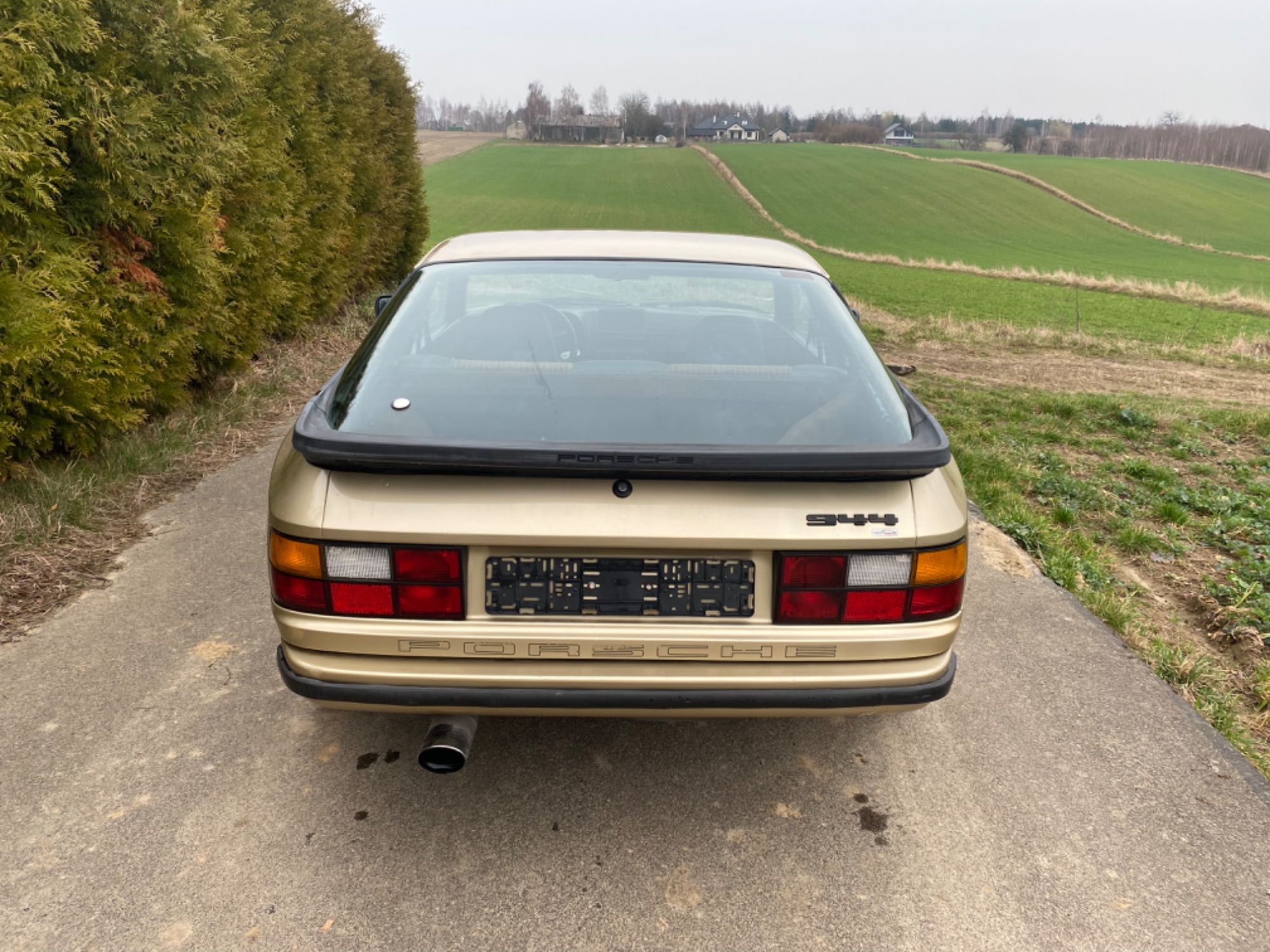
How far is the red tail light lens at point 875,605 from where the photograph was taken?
2.18 metres

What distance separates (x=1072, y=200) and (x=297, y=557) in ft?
208

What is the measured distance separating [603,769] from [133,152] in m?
4.54

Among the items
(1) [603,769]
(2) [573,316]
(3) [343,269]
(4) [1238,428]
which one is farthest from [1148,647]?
(3) [343,269]

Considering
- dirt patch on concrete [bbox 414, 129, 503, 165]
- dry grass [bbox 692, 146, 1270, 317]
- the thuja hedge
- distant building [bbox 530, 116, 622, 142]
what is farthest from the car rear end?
distant building [bbox 530, 116, 622, 142]

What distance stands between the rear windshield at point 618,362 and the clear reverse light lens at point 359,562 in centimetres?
29

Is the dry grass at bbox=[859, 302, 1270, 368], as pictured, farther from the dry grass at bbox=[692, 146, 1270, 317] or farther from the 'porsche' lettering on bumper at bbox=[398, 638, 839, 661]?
the 'porsche' lettering on bumper at bbox=[398, 638, 839, 661]

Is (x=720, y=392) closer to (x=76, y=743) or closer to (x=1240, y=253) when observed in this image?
(x=76, y=743)

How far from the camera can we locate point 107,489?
487cm

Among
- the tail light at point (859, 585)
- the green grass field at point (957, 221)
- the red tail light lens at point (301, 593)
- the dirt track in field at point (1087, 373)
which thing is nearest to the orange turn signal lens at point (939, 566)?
the tail light at point (859, 585)

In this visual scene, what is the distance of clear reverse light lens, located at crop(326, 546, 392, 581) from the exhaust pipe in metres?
0.43

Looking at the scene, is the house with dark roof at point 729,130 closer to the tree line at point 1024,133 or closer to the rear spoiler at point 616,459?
the tree line at point 1024,133

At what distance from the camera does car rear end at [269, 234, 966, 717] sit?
209 cm

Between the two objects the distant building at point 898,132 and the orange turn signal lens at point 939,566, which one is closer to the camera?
the orange turn signal lens at point 939,566

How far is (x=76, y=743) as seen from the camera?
109 inches
